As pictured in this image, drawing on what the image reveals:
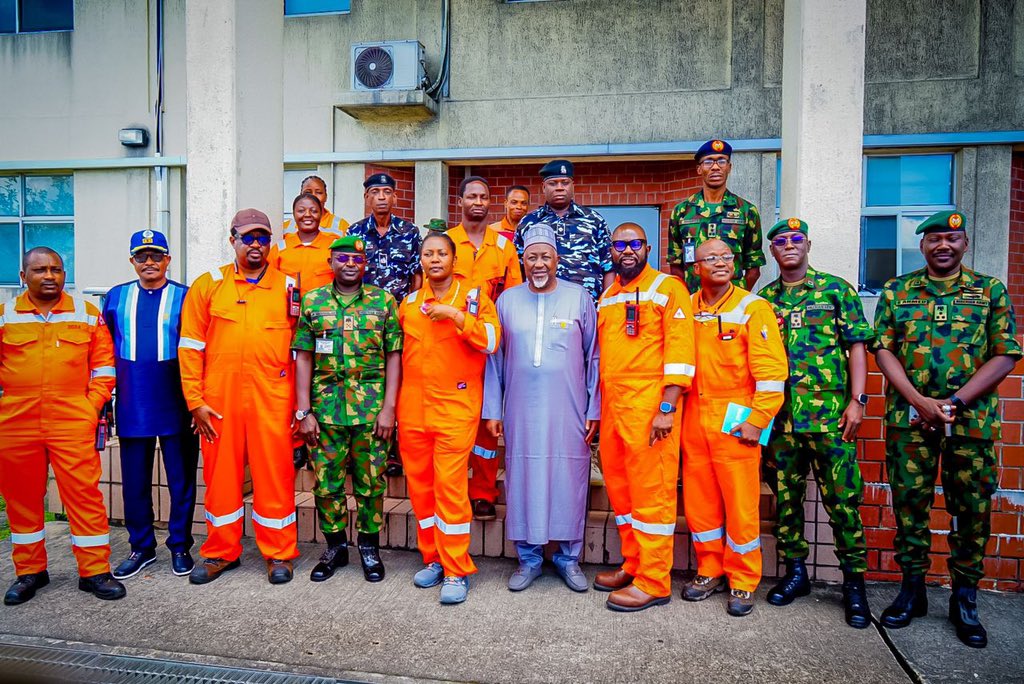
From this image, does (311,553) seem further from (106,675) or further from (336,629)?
(106,675)

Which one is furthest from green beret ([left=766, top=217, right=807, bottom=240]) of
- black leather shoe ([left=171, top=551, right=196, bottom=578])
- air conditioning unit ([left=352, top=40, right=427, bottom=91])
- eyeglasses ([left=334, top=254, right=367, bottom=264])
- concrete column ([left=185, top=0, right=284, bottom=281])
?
air conditioning unit ([left=352, top=40, right=427, bottom=91])

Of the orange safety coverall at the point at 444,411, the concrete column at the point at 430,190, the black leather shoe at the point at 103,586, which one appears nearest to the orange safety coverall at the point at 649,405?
the orange safety coverall at the point at 444,411

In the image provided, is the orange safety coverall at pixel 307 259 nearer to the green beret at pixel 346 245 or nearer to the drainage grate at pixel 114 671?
the green beret at pixel 346 245

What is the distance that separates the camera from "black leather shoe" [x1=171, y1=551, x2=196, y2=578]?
4375 mm

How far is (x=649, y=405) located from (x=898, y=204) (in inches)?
231

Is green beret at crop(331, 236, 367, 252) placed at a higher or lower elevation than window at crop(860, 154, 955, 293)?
lower

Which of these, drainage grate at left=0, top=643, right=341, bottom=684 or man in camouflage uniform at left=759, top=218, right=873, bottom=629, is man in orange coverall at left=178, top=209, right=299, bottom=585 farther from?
man in camouflage uniform at left=759, top=218, right=873, bottom=629

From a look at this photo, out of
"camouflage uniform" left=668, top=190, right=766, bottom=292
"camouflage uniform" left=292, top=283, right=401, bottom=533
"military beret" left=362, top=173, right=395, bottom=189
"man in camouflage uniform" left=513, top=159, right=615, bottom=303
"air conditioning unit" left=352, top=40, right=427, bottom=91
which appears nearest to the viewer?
"camouflage uniform" left=292, top=283, right=401, bottom=533

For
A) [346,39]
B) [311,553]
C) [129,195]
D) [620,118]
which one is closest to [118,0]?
[129,195]

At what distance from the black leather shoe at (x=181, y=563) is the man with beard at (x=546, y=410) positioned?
2.08 metres

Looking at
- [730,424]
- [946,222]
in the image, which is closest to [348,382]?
[730,424]

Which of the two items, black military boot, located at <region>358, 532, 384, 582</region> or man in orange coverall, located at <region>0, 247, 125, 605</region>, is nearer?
man in orange coverall, located at <region>0, 247, 125, 605</region>

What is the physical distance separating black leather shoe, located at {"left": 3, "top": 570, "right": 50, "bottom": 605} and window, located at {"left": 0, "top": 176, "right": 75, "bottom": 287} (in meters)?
6.82

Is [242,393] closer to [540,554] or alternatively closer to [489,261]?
[489,261]
